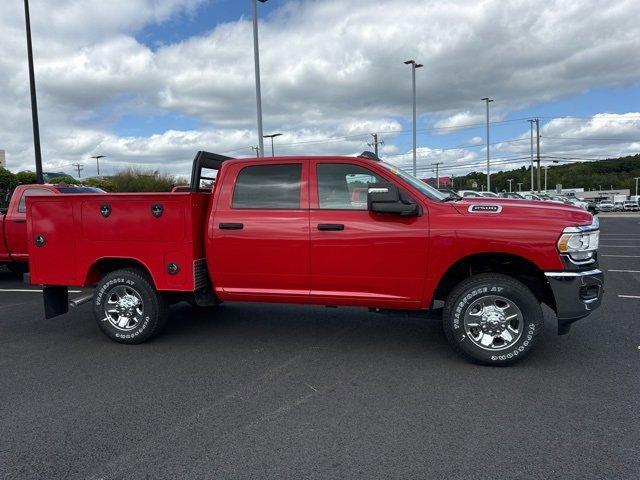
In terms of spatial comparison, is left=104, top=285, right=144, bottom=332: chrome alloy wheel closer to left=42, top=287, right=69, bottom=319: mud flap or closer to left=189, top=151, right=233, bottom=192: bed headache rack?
left=42, top=287, right=69, bottom=319: mud flap

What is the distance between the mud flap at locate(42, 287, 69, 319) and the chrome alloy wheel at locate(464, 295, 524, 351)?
4.58 meters

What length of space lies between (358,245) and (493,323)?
1389 mm

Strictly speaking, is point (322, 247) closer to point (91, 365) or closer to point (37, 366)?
point (91, 365)

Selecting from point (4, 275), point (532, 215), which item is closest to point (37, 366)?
point (532, 215)

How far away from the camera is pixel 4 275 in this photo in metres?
11.2

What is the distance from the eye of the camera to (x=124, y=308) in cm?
548

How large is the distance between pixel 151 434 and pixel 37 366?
2.13 metres

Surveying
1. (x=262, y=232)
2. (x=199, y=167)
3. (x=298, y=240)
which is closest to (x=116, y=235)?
(x=199, y=167)

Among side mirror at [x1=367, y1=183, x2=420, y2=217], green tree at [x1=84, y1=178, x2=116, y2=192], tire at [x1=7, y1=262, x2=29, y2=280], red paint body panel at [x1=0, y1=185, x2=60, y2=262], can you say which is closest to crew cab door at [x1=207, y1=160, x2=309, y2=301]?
side mirror at [x1=367, y1=183, x2=420, y2=217]

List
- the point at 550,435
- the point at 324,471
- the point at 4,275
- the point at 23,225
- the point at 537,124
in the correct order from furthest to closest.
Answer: the point at 537,124
the point at 4,275
the point at 23,225
the point at 550,435
the point at 324,471

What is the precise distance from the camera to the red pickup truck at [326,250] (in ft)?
14.7

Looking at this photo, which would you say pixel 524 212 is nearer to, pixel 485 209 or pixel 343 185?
pixel 485 209

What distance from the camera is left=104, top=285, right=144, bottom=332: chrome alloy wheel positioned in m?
5.47

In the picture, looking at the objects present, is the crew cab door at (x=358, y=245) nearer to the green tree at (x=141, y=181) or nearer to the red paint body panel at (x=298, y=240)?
the red paint body panel at (x=298, y=240)
